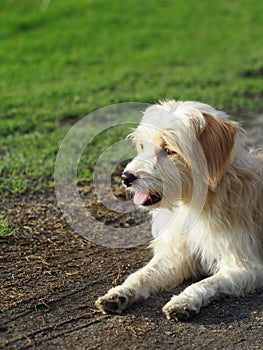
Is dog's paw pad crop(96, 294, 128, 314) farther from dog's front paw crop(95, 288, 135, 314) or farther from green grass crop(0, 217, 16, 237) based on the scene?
green grass crop(0, 217, 16, 237)

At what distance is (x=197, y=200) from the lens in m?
4.97

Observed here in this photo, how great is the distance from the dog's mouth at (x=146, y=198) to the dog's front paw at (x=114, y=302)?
0.67 metres

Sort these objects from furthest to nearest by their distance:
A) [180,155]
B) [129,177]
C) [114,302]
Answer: [180,155]
[129,177]
[114,302]

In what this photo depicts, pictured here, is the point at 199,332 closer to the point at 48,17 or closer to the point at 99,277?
the point at 99,277

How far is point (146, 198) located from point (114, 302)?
791 mm

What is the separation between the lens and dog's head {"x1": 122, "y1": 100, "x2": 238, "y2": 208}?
15.8 feet

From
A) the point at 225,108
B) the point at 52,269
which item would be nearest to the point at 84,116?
the point at 225,108

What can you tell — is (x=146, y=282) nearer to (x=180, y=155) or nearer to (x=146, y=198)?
(x=146, y=198)

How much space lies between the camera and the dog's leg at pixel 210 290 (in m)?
4.54

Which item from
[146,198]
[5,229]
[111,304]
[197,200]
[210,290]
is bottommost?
[210,290]

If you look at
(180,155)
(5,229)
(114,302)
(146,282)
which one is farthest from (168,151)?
(5,229)

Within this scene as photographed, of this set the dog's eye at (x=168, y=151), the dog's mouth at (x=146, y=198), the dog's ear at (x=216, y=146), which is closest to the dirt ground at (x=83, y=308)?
the dog's mouth at (x=146, y=198)

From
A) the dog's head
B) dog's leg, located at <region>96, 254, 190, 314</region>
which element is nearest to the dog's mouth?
the dog's head

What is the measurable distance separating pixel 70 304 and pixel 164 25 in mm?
12329
